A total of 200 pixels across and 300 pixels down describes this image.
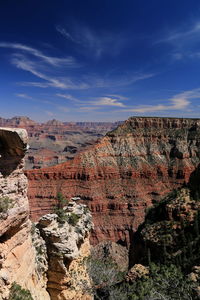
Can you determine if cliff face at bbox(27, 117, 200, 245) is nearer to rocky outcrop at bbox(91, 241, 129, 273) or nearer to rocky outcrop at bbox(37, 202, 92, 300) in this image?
rocky outcrop at bbox(91, 241, 129, 273)

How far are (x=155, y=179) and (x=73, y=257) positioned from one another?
66.0 meters

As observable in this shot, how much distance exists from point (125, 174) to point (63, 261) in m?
61.6

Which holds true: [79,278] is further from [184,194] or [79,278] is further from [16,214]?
[184,194]

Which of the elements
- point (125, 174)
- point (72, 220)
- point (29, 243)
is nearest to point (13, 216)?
point (29, 243)

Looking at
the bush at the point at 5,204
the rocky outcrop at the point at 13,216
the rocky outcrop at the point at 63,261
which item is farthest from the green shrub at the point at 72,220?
the bush at the point at 5,204

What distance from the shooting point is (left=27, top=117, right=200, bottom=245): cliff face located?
67.3m

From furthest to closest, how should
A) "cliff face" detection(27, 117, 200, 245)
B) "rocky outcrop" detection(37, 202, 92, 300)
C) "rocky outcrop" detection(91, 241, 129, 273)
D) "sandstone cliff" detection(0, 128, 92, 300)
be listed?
"cliff face" detection(27, 117, 200, 245), "rocky outcrop" detection(91, 241, 129, 273), "rocky outcrop" detection(37, 202, 92, 300), "sandstone cliff" detection(0, 128, 92, 300)

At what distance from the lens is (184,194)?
36.3m

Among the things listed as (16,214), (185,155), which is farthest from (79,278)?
(185,155)

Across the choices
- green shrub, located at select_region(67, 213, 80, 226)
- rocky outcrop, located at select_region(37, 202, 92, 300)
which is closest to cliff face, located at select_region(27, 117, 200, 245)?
green shrub, located at select_region(67, 213, 80, 226)

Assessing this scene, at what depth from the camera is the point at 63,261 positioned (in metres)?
16.7

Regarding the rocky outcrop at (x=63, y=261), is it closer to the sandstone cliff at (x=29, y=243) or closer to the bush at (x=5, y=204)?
the sandstone cliff at (x=29, y=243)

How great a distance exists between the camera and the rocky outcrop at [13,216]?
11.0m

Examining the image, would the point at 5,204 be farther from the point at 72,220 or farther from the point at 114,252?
the point at 114,252
